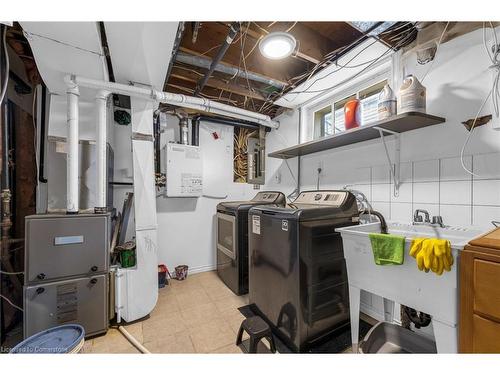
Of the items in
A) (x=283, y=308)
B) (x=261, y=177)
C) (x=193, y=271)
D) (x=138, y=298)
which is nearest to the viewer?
(x=283, y=308)

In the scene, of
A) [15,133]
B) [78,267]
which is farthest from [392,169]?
[15,133]

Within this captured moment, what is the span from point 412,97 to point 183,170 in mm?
2457

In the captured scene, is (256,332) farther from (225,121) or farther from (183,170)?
(225,121)

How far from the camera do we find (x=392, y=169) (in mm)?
1813

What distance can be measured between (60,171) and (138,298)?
4.50 feet

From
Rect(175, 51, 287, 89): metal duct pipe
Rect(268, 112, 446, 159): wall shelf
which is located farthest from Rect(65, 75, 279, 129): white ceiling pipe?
Rect(268, 112, 446, 159): wall shelf

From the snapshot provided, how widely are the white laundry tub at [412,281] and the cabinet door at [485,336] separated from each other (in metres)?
0.08

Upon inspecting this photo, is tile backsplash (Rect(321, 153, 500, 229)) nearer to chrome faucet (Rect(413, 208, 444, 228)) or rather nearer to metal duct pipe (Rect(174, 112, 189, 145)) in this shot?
chrome faucet (Rect(413, 208, 444, 228))

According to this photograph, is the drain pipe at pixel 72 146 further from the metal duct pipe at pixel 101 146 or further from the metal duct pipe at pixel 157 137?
the metal duct pipe at pixel 157 137

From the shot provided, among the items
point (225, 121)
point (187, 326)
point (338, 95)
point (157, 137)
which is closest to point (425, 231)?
point (338, 95)

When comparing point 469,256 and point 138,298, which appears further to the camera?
point 138,298

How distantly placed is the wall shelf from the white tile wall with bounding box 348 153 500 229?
281 millimetres

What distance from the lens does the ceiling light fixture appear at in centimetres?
144

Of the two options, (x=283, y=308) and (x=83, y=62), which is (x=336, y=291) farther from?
(x=83, y=62)
